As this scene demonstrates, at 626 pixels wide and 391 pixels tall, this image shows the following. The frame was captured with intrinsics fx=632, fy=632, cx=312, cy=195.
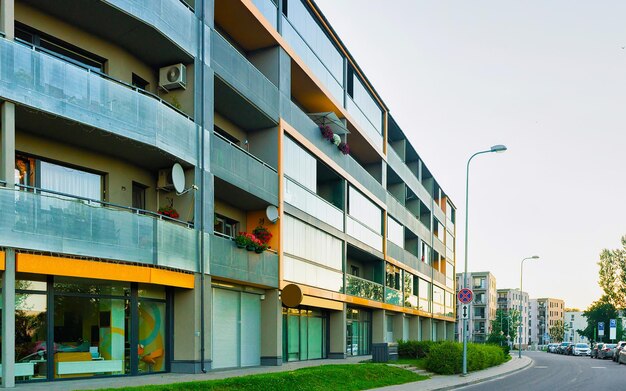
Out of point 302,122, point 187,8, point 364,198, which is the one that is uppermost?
point 187,8

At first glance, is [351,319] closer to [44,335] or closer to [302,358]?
[302,358]

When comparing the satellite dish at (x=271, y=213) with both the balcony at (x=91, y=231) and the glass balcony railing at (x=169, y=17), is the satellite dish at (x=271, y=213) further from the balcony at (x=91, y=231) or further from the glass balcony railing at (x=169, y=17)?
the glass balcony railing at (x=169, y=17)

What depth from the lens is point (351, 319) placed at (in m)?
34.7

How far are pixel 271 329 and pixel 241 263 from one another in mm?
3689

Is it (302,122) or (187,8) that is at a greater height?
(187,8)

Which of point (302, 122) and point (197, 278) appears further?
point (302, 122)

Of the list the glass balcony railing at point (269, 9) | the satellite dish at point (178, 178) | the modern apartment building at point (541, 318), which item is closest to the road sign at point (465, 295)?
the satellite dish at point (178, 178)

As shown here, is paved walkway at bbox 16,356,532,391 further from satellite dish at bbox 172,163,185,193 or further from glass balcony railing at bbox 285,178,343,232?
glass balcony railing at bbox 285,178,343,232

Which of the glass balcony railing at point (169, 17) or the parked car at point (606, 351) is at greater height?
the glass balcony railing at point (169, 17)

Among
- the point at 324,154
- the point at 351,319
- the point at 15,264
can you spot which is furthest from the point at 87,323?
the point at 351,319

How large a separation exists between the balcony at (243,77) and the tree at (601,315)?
8511 centimetres

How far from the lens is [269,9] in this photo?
23828 mm

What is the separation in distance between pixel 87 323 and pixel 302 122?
13.9 metres

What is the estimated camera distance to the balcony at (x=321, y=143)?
25.8m
